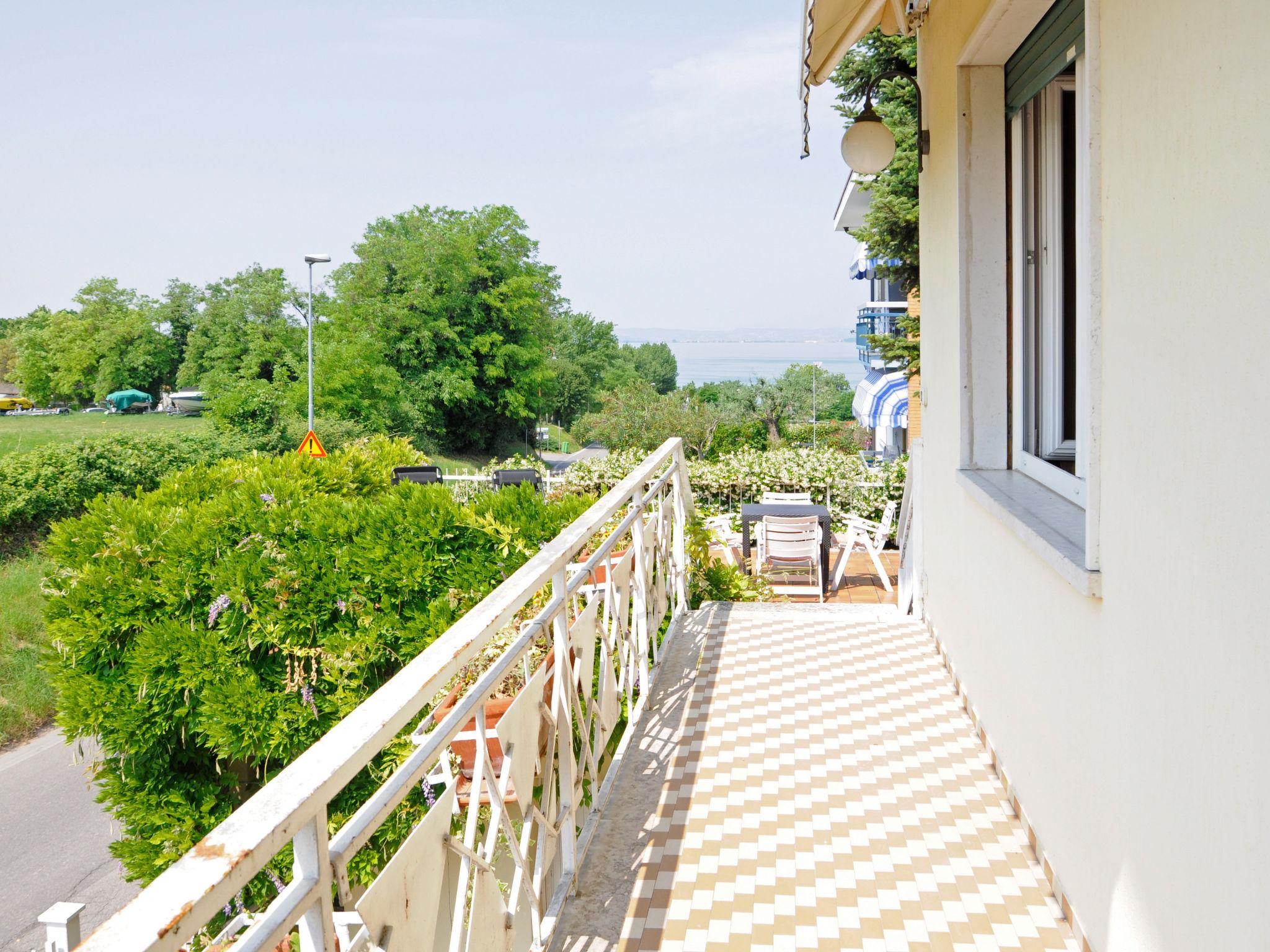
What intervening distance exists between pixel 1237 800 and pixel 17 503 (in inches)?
1042

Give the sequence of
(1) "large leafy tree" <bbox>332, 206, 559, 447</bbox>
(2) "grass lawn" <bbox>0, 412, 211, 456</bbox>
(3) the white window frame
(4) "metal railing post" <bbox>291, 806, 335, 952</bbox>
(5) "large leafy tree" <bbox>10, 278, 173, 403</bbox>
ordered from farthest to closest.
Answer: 1. (5) "large leafy tree" <bbox>10, 278, 173, 403</bbox>
2. (1) "large leafy tree" <bbox>332, 206, 559, 447</bbox>
3. (2) "grass lawn" <bbox>0, 412, 211, 456</bbox>
4. (3) the white window frame
5. (4) "metal railing post" <bbox>291, 806, 335, 952</bbox>

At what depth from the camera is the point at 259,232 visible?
264 feet

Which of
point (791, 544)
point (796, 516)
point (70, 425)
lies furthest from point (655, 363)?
point (791, 544)

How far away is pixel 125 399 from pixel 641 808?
87755 millimetres

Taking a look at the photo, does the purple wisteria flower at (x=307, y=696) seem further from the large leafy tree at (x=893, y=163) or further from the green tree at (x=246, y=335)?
the green tree at (x=246, y=335)

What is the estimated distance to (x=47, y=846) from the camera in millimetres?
15500

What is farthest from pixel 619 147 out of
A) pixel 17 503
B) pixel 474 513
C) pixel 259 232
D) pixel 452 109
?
pixel 474 513

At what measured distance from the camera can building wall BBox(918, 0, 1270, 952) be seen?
1.37 metres

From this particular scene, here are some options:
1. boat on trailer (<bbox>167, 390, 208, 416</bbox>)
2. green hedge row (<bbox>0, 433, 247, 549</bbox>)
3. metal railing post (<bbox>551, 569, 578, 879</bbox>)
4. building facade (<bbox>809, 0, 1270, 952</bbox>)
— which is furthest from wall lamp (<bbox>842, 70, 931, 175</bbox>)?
boat on trailer (<bbox>167, 390, 208, 416</bbox>)

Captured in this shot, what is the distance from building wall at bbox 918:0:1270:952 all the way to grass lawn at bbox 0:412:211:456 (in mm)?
45111

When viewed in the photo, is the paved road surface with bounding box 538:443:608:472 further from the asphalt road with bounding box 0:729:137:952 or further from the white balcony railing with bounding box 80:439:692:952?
the white balcony railing with bounding box 80:439:692:952

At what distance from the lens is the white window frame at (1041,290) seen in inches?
143

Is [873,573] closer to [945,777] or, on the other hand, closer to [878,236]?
[878,236]

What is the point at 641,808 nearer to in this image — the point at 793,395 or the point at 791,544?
the point at 791,544
